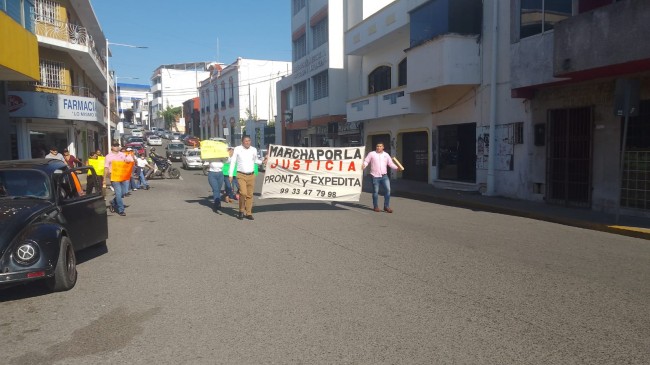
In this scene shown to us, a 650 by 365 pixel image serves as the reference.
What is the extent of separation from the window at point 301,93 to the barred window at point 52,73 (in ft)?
47.7

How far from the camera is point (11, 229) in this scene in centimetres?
512

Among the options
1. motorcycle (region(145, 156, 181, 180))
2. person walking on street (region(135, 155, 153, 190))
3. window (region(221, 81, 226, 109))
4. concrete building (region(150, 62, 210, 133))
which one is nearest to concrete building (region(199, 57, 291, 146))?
window (region(221, 81, 226, 109))

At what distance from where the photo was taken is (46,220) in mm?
5828

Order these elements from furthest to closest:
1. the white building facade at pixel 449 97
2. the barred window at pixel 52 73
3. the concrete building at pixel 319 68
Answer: the concrete building at pixel 319 68, the barred window at pixel 52 73, the white building facade at pixel 449 97

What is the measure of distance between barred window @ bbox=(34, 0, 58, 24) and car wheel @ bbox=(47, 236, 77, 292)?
23.3m

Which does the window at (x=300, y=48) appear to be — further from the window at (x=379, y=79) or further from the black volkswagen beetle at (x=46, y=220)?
the black volkswagen beetle at (x=46, y=220)

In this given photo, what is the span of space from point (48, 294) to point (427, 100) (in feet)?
53.9

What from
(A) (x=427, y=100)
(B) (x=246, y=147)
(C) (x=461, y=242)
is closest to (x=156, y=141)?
(A) (x=427, y=100)

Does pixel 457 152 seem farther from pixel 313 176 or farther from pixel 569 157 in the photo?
pixel 313 176

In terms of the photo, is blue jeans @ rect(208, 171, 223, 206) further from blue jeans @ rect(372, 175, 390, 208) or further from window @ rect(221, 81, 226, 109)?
window @ rect(221, 81, 226, 109)

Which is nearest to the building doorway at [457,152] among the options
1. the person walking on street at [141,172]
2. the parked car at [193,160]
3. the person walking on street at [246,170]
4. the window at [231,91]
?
A: the person walking on street at [246,170]

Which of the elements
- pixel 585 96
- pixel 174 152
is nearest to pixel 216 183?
pixel 585 96

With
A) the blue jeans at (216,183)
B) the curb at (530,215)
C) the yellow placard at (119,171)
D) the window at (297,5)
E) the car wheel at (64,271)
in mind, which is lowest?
the curb at (530,215)

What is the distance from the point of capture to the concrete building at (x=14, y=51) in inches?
456
